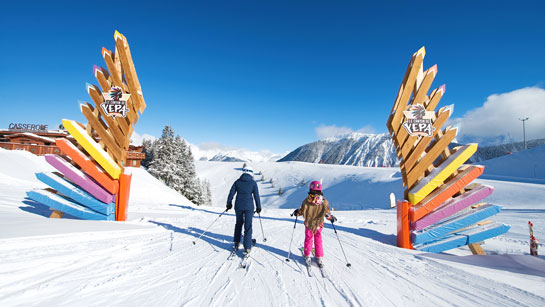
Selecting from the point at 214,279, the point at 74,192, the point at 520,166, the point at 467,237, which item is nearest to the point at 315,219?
the point at 214,279

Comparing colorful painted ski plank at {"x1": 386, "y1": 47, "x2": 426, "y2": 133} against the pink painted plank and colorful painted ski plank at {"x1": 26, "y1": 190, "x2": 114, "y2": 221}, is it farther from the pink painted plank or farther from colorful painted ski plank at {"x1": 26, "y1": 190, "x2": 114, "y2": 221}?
colorful painted ski plank at {"x1": 26, "y1": 190, "x2": 114, "y2": 221}

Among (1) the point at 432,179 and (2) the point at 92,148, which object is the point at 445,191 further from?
(2) the point at 92,148

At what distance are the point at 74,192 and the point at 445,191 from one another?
991cm

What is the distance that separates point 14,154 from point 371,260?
21311 mm

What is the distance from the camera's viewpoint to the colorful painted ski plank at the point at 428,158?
563 cm

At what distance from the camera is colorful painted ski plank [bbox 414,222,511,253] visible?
5211 millimetres

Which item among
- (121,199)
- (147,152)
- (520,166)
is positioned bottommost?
(121,199)

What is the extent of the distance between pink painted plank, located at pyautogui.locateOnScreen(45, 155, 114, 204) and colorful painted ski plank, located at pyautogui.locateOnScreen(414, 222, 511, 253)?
8.83 metres

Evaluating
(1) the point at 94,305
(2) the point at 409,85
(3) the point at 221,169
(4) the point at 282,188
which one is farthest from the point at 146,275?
(3) the point at 221,169

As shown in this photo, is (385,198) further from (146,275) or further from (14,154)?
(14,154)

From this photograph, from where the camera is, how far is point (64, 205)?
6.32 meters

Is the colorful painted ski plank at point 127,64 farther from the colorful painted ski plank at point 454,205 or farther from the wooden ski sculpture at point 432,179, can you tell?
the colorful painted ski plank at point 454,205

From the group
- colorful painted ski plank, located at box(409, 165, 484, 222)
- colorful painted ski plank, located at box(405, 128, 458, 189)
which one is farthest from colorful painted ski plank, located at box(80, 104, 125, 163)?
colorful painted ski plank, located at box(409, 165, 484, 222)

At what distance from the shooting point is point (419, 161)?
19.4 ft
